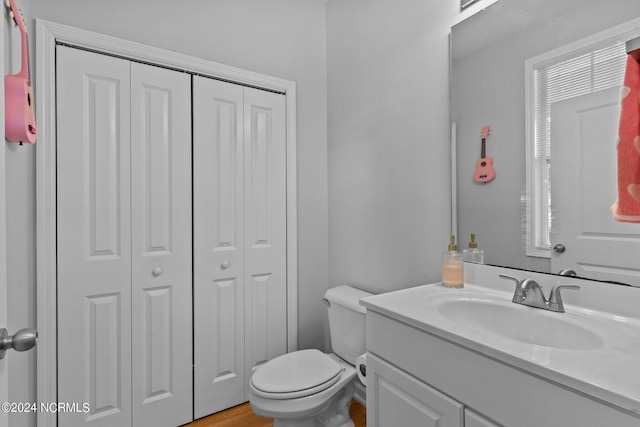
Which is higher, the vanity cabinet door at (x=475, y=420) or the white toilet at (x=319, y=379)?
the vanity cabinet door at (x=475, y=420)

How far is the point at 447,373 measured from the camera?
2.80 feet

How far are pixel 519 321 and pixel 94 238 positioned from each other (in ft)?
5.66

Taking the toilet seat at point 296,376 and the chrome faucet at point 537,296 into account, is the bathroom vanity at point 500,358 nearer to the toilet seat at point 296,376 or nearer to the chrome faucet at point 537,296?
the chrome faucet at point 537,296

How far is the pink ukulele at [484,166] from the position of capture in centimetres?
132

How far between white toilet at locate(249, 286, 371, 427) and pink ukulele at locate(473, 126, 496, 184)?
2.60 feet

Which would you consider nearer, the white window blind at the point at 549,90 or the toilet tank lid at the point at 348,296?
the white window blind at the point at 549,90

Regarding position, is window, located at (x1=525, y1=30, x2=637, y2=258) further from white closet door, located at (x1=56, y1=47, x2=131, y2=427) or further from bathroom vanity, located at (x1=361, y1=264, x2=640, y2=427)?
white closet door, located at (x1=56, y1=47, x2=131, y2=427)

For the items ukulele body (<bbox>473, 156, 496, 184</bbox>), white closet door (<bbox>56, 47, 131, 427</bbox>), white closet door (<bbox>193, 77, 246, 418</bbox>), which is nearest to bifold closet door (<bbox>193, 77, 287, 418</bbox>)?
white closet door (<bbox>193, 77, 246, 418</bbox>)

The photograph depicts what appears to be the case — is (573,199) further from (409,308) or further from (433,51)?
(433,51)

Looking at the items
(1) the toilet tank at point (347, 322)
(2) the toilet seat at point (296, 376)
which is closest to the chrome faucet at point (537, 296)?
(1) the toilet tank at point (347, 322)

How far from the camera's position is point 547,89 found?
44.7 inches

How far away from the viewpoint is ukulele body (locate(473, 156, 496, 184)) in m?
1.31

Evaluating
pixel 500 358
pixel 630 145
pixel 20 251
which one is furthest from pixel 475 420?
pixel 20 251

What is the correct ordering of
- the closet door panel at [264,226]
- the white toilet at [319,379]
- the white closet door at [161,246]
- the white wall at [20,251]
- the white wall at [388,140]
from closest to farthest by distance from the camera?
the white wall at [20,251]
the white toilet at [319,379]
the white wall at [388,140]
the white closet door at [161,246]
the closet door panel at [264,226]
